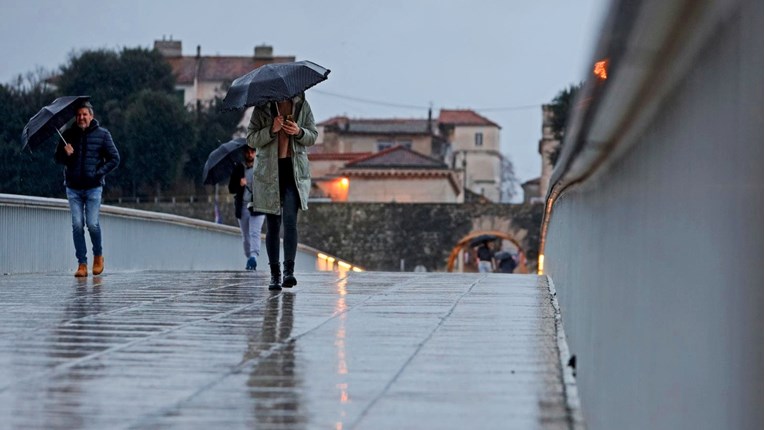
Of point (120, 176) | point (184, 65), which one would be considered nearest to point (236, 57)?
point (184, 65)

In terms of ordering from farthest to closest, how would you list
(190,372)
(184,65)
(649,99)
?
1. (184,65)
2. (190,372)
3. (649,99)

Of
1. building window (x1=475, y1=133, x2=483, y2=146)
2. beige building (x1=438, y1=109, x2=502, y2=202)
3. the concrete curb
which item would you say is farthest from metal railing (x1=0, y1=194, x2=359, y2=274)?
building window (x1=475, y1=133, x2=483, y2=146)

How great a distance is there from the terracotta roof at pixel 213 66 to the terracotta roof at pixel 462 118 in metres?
24.4

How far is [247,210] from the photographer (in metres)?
16.7

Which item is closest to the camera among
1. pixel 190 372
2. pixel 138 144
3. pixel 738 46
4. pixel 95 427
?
pixel 738 46

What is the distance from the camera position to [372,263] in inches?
2771

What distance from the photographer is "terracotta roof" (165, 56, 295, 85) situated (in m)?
102

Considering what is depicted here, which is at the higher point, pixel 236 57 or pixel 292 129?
pixel 236 57

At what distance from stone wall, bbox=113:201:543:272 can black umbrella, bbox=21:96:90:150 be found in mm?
55155

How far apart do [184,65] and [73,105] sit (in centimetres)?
9278

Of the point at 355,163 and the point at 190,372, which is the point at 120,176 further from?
the point at 190,372

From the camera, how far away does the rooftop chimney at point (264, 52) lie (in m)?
106

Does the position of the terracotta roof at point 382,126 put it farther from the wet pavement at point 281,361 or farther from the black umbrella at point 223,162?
the wet pavement at point 281,361

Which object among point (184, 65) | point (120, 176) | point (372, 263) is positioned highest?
point (184, 65)
